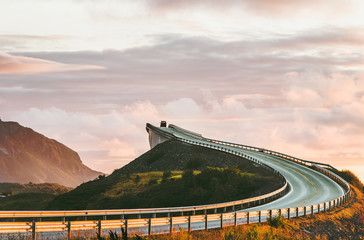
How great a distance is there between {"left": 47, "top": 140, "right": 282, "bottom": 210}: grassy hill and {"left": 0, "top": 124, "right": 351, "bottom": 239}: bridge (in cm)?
294

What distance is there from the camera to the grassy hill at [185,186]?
268 feet

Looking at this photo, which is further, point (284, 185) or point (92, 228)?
point (284, 185)

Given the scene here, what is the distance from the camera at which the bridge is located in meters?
28.4

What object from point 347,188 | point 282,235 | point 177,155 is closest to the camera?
point 282,235

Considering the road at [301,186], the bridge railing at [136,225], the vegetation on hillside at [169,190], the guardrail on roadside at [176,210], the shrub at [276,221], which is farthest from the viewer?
the vegetation on hillside at [169,190]

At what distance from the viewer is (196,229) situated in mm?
35031

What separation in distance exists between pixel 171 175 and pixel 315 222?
182 feet

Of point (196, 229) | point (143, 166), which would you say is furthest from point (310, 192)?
point (143, 166)

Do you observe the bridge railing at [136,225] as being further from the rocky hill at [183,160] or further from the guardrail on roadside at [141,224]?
the rocky hill at [183,160]

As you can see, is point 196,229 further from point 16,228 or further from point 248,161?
point 248,161

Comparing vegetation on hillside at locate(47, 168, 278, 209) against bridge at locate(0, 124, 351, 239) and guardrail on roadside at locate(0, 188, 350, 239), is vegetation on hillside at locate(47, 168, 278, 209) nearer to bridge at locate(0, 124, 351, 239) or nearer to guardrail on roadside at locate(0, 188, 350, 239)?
bridge at locate(0, 124, 351, 239)

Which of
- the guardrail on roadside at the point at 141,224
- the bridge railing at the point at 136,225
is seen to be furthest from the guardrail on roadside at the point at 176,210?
the guardrail on roadside at the point at 141,224

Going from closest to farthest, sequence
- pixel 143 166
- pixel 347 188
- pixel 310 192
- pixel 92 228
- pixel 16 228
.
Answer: pixel 16 228 < pixel 92 228 < pixel 310 192 < pixel 347 188 < pixel 143 166

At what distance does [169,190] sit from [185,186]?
2585 millimetres
